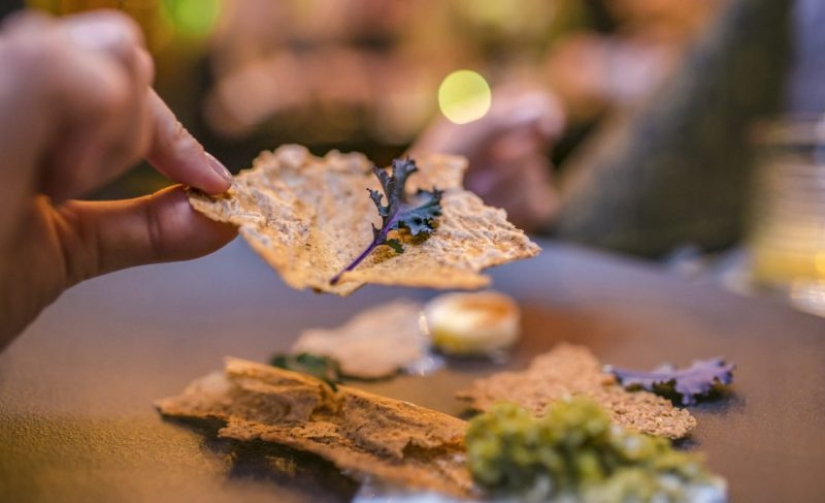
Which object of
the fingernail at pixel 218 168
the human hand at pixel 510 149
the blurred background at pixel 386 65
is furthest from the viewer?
the blurred background at pixel 386 65

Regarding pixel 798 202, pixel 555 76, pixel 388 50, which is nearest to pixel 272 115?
pixel 388 50

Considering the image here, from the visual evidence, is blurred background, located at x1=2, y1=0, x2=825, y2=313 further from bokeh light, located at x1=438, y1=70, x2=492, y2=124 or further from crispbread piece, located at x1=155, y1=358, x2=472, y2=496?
crispbread piece, located at x1=155, y1=358, x2=472, y2=496

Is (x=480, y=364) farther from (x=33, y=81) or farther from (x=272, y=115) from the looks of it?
(x=272, y=115)

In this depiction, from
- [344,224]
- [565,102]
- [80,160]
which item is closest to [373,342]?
[344,224]

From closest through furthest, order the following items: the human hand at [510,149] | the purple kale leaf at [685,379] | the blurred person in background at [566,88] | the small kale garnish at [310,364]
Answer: the purple kale leaf at [685,379] < the small kale garnish at [310,364] < the human hand at [510,149] < the blurred person in background at [566,88]

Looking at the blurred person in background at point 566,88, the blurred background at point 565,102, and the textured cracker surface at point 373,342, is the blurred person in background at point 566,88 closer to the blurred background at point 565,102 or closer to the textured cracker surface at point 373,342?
the blurred background at point 565,102

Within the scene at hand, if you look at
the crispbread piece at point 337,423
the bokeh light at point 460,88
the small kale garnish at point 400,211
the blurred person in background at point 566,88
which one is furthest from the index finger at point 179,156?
the bokeh light at point 460,88

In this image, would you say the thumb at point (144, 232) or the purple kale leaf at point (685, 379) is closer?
the thumb at point (144, 232)
